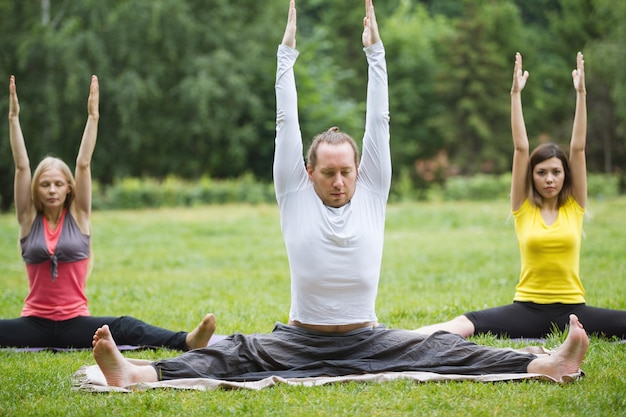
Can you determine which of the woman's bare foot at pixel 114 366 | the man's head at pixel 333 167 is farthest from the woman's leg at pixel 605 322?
the woman's bare foot at pixel 114 366

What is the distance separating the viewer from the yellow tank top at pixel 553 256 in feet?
20.2

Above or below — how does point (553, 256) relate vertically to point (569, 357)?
above

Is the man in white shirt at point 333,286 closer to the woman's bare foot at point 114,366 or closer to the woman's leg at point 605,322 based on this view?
the woman's bare foot at point 114,366

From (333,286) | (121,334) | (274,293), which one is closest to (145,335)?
(121,334)

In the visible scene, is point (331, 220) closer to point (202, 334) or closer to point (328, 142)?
point (328, 142)

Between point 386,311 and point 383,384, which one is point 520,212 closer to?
point 386,311

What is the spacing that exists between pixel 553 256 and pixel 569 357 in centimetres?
166

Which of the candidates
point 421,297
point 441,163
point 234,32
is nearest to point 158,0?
point 234,32

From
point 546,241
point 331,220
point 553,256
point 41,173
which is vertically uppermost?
point 41,173

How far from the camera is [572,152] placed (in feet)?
20.2

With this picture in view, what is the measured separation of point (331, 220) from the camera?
4.70m

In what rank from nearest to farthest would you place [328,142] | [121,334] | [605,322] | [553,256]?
[328,142]
[605,322]
[553,256]
[121,334]

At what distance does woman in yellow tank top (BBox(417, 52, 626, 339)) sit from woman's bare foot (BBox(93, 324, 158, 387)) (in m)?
2.37

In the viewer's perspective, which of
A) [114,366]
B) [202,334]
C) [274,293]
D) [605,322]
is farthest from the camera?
[274,293]
